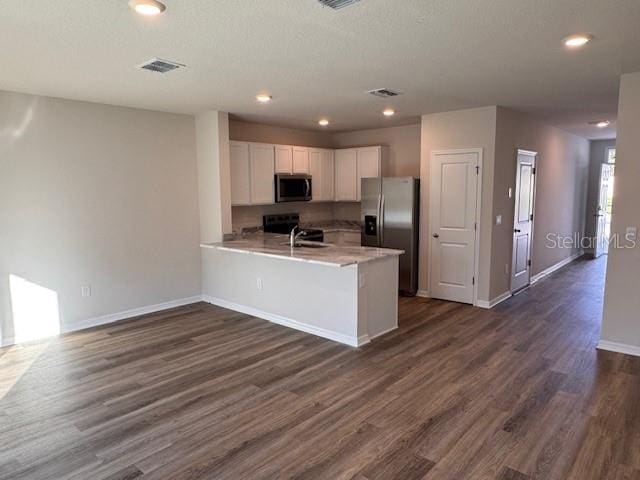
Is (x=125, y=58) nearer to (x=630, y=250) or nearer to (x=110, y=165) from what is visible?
(x=110, y=165)

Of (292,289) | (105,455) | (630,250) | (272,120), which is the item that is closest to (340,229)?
(272,120)

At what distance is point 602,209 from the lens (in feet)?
30.8

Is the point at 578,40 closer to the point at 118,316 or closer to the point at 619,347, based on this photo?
the point at 619,347

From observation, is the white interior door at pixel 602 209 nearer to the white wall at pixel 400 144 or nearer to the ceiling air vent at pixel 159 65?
the white wall at pixel 400 144

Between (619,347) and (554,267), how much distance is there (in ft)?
13.9

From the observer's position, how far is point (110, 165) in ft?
16.3

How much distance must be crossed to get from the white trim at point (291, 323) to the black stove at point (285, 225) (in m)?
1.51

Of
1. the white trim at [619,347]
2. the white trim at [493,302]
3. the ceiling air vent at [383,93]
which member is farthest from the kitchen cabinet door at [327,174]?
the white trim at [619,347]

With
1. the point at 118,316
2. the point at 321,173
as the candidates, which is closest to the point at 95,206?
the point at 118,316

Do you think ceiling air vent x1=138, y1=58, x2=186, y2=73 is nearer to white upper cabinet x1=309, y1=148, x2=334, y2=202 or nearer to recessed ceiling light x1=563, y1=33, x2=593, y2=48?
recessed ceiling light x1=563, y1=33, x2=593, y2=48

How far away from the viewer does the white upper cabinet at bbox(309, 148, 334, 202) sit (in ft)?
23.1

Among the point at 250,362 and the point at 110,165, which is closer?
the point at 250,362

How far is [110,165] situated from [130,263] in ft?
3.89

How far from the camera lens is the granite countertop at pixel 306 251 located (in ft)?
13.8
